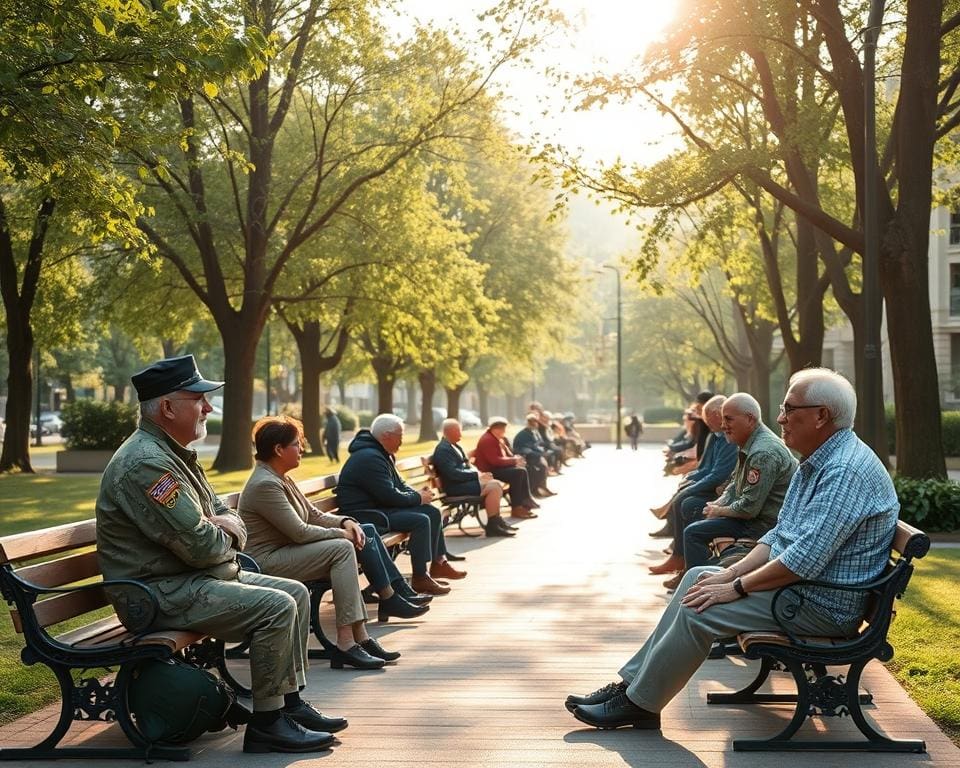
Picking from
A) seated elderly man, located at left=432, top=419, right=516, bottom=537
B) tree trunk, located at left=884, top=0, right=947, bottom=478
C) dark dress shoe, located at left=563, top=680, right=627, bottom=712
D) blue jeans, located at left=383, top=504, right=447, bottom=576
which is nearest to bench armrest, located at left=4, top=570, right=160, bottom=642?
dark dress shoe, located at left=563, top=680, right=627, bottom=712

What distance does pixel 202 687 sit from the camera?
5.89 meters

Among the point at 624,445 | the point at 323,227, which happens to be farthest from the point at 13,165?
the point at 624,445

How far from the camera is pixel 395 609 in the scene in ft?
31.8

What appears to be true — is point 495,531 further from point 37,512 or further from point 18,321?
point 18,321

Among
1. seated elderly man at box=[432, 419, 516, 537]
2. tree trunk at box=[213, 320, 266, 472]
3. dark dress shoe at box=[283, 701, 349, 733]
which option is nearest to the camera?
dark dress shoe at box=[283, 701, 349, 733]

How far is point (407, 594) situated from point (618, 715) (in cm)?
389

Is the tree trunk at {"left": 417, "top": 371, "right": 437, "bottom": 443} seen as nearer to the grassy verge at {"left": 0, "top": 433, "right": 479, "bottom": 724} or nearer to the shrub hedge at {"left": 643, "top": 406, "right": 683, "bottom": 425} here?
the grassy verge at {"left": 0, "top": 433, "right": 479, "bottom": 724}

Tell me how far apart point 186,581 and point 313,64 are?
73.9ft

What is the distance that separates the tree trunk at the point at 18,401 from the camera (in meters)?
30.6

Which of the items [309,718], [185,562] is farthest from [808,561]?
[185,562]

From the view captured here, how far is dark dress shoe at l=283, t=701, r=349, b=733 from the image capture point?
6160 millimetres

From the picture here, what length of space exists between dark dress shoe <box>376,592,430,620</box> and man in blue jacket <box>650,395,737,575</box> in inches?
125

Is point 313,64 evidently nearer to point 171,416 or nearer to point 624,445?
point 171,416

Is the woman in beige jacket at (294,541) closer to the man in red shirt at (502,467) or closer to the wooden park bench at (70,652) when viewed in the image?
the wooden park bench at (70,652)
